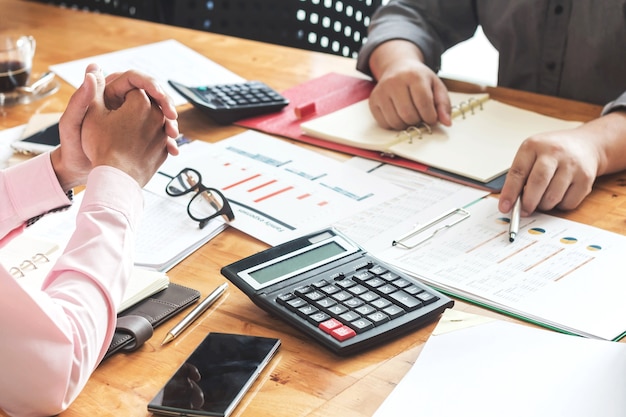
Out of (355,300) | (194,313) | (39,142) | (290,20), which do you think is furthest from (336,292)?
(290,20)

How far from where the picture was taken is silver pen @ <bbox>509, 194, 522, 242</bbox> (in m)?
0.95

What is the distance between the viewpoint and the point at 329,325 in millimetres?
755

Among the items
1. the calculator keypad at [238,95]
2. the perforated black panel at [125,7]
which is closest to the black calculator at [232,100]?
the calculator keypad at [238,95]

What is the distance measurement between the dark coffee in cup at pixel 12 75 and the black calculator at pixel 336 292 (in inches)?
31.7

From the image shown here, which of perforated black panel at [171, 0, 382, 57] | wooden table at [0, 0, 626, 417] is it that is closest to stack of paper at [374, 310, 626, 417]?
wooden table at [0, 0, 626, 417]

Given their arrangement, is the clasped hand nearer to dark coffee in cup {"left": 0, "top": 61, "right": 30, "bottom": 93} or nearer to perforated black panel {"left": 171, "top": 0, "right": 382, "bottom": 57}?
dark coffee in cup {"left": 0, "top": 61, "right": 30, "bottom": 93}

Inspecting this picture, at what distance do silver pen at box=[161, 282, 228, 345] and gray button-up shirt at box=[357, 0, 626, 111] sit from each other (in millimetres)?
767

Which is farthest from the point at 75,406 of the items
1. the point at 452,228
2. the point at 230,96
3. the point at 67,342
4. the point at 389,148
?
the point at 230,96

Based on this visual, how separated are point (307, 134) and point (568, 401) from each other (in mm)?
716

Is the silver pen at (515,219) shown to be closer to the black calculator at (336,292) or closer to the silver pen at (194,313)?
the black calculator at (336,292)

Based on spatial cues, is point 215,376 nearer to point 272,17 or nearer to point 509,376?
point 509,376

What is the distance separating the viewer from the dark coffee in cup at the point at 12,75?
1.43 m

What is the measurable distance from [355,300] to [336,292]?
2 cm

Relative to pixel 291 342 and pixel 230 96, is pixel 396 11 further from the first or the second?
pixel 291 342
